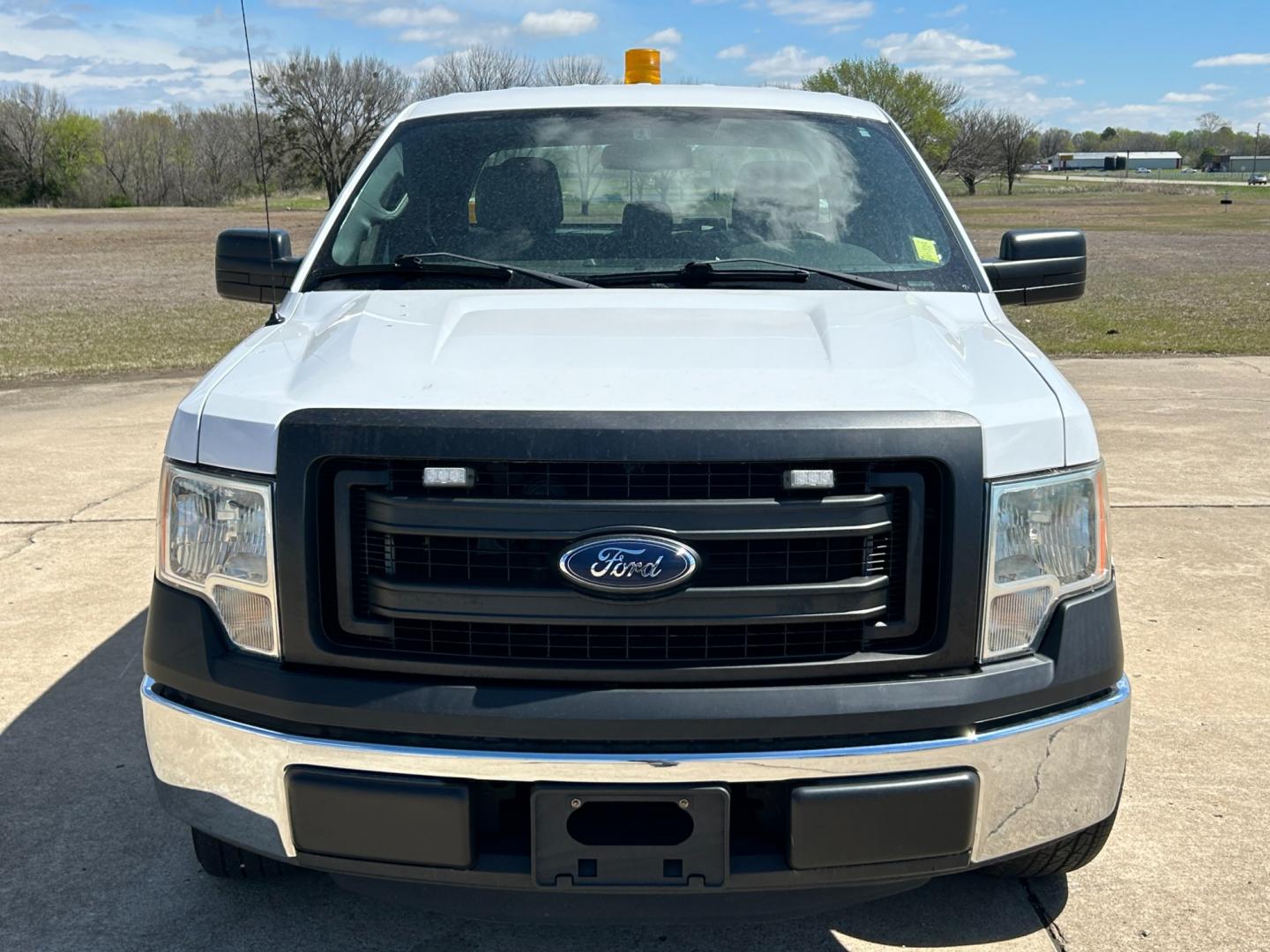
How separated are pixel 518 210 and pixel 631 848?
201cm

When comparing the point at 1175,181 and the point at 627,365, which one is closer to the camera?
the point at 627,365

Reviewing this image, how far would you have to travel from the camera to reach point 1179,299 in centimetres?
1698

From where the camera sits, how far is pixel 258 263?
13.0 feet

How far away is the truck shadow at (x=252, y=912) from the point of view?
9.06ft

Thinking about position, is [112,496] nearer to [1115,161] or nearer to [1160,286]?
[1160,286]

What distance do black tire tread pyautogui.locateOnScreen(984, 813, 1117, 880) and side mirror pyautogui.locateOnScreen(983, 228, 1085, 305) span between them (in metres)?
1.73

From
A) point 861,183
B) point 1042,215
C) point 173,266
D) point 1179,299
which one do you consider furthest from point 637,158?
point 1042,215

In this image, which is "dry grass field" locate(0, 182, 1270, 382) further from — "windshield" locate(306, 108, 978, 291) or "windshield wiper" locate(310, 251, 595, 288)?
"windshield wiper" locate(310, 251, 595, 288)

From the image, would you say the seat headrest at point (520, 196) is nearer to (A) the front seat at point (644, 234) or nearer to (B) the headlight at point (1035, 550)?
(A) the front seat at point (644, 234)

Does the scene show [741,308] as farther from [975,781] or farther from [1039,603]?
[975,781]

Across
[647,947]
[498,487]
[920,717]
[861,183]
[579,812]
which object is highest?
[861,183]

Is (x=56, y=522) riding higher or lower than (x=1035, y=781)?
lower

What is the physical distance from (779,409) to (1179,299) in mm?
16533

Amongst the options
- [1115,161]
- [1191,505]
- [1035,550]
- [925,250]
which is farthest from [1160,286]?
[1115,161]
